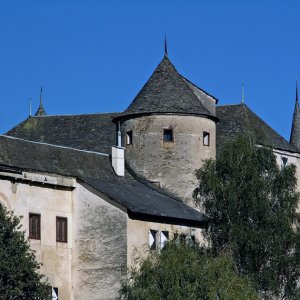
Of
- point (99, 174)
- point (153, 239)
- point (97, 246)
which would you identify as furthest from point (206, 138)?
point (97, 246)

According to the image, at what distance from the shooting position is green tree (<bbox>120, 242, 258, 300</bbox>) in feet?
144

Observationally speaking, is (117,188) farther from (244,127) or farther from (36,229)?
(244,127)

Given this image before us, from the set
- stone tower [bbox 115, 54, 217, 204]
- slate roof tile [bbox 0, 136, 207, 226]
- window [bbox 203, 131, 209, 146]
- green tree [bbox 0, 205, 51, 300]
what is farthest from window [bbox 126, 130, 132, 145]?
green tree [bbox 0, 205, 51, 300]

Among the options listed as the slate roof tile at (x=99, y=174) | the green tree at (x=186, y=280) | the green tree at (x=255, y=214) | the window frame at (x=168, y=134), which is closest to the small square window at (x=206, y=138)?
the window frame at (x=168, y=134)

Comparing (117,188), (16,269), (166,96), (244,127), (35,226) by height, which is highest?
(166,96)

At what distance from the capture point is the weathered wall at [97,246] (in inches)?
2084

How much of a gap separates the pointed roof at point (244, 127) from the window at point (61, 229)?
52.9ft

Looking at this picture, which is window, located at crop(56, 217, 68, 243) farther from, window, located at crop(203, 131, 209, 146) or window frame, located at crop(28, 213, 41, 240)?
window, located at crop(203, 131, 209, 146)

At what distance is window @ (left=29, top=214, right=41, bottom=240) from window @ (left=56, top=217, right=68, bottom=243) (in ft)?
4.34

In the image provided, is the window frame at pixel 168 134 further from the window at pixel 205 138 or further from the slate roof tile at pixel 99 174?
the slate roof tile at pixel 99 174

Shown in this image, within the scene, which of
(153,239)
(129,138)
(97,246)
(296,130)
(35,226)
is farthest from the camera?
(296,130)

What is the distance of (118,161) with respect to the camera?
198 ft

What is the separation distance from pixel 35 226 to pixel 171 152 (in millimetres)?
10632

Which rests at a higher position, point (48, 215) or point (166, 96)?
point (166, 96)
